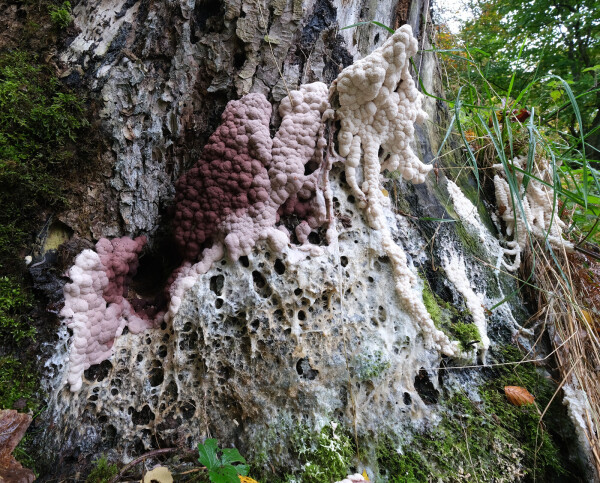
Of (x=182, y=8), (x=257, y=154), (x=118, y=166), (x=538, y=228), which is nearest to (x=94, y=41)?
(x=182, y=8)

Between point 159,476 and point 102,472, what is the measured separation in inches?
10.1

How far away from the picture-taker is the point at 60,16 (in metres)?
1.65

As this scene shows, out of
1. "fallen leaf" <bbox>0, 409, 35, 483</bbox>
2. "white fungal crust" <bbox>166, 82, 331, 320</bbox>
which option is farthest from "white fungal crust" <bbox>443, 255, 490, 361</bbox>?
"fallen leaf" <bbox>0, 409, 35, 483</bbox>

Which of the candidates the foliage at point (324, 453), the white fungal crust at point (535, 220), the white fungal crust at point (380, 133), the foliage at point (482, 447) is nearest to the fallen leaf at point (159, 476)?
the foliage at point (324, 453)

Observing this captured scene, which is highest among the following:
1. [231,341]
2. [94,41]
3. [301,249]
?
[94,41]

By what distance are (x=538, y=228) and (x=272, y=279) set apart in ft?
5.98

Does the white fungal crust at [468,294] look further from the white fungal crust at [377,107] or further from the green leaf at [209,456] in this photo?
the green leaf at [209,456]

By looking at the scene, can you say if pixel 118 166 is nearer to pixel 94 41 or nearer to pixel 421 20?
pixel 94 41

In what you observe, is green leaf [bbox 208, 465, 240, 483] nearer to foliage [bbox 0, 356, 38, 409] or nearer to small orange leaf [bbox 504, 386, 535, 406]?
foliage [bbox 0, 356, 38, 409]

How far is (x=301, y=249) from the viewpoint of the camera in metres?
1.68

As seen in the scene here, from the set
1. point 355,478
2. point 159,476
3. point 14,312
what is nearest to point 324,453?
point 355,478

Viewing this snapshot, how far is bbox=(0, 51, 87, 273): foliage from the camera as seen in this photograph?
57.7 inches

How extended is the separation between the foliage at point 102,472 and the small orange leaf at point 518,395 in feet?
6.04

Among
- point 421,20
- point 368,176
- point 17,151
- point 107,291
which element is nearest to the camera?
point 17,151
